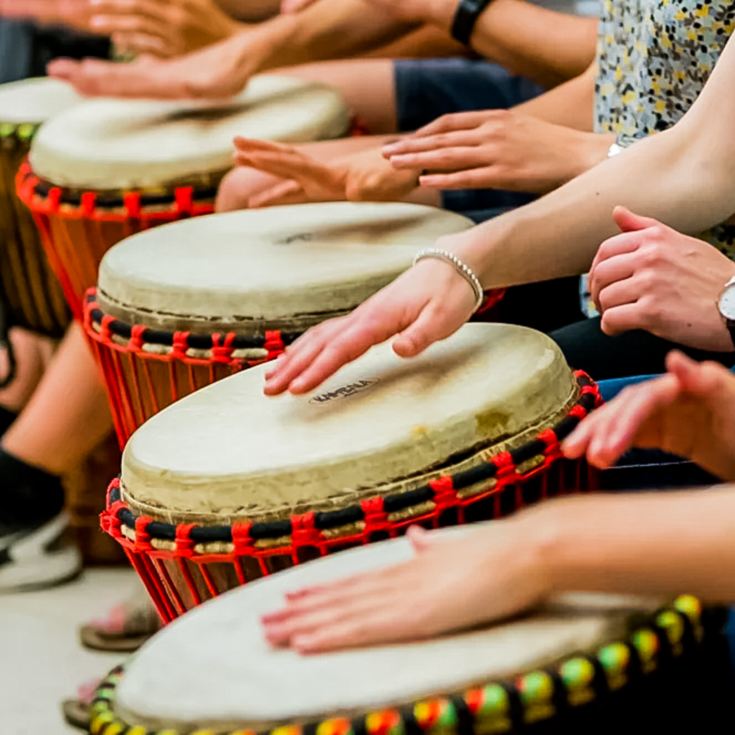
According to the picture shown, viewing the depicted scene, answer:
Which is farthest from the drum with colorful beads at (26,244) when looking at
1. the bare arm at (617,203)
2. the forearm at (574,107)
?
the bare arm at (617,203)

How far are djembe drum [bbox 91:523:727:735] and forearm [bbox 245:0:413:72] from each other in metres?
1.39

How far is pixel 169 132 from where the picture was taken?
1887 millimetres

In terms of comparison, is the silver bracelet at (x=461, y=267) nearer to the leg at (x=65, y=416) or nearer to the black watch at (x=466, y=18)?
the black watch at (x=466, y=18)

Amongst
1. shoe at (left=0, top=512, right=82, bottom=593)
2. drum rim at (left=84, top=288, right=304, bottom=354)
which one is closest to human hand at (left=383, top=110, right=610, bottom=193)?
drum rim at (left=84, top=288, right=304, bottom=354)

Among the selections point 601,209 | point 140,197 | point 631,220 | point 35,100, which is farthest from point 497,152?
point 35,100

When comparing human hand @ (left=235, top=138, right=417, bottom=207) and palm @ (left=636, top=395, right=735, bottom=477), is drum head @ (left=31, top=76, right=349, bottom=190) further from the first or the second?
palm @ (left=636, top=395, right=735, bottom=477)

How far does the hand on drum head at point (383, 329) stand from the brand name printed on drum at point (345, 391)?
2 centimetres

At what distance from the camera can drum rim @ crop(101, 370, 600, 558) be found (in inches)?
40.9

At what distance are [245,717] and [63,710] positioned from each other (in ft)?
3.58

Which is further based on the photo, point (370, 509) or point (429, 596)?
point (370, 509)

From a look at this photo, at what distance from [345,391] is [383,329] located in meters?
0.06

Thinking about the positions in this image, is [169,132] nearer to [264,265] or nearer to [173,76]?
[173,76]

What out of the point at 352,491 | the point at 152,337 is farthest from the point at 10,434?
the point at 352,491

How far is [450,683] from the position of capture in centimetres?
78
